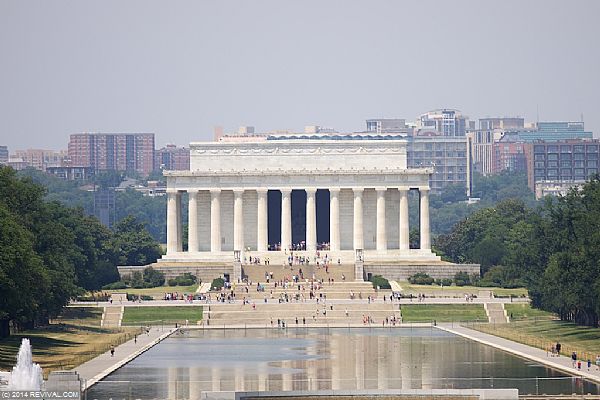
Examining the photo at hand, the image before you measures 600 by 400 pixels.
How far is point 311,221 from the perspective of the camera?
178375 mm

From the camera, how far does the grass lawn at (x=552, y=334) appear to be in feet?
371

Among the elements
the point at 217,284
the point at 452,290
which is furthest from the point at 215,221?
the point at 452,290

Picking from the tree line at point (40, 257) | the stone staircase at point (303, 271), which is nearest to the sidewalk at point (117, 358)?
the tree line at point (40, 257)

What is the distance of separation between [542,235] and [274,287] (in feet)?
86.5

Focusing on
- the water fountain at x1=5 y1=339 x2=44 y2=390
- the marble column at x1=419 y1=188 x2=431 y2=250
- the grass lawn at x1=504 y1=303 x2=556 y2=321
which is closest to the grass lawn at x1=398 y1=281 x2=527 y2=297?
the grass lawn at x1=504 y1=303 x2=556 y2=321

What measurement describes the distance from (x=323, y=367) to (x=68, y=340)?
25.3 metres

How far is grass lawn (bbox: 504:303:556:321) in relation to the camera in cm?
14144

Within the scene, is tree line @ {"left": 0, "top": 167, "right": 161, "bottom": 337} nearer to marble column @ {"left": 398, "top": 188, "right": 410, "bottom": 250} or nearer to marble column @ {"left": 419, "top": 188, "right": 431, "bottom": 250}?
marble column @ {"left": 398, "top": 188, "right": 410, "bottom": 250}

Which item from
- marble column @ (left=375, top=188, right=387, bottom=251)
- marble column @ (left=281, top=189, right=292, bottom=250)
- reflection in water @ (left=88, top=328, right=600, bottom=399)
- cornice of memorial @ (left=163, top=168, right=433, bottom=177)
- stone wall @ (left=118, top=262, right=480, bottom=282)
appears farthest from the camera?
marble column @ (left=281, top=189, right=292, bottom=250)

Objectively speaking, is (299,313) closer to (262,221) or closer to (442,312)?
(442,312)

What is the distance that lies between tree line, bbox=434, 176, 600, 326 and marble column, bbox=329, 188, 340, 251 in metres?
12.6

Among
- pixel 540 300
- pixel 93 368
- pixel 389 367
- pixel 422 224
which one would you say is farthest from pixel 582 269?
pixel 422 224

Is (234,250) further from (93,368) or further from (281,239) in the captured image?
(93,368)

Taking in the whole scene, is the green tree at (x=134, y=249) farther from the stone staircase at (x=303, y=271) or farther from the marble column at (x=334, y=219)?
the marble column at (x=334, y=219)
